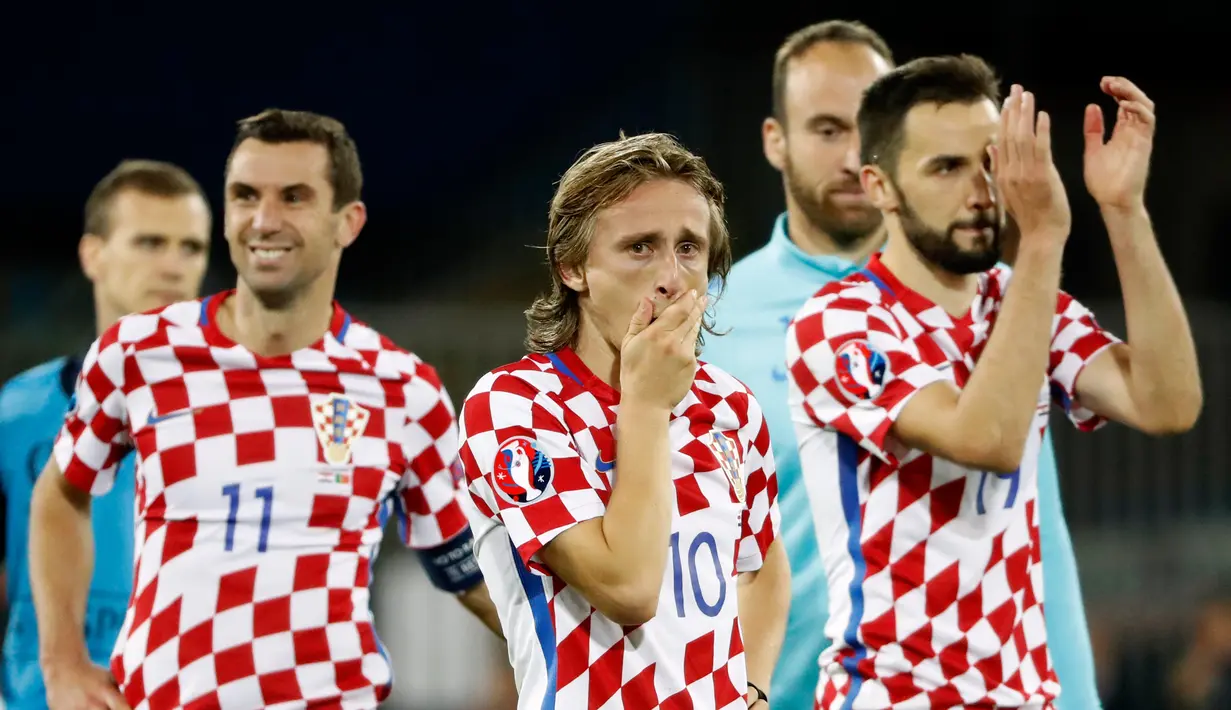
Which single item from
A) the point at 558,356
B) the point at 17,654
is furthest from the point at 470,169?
the point at 558,356

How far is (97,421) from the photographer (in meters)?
3.39

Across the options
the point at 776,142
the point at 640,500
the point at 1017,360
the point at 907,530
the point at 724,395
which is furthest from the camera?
the point at 776,142

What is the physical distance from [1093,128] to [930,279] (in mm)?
437

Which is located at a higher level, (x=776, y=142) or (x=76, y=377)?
(x=776, y=142)

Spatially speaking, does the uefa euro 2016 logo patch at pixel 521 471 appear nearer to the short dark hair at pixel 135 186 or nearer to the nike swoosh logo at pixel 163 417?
the nike swoosh logo at pixel 163 417

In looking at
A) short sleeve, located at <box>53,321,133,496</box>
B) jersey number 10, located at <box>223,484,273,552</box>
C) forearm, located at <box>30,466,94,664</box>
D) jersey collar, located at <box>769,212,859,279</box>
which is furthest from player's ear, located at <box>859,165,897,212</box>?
forearm, located at <box>30,466,94,664</box>

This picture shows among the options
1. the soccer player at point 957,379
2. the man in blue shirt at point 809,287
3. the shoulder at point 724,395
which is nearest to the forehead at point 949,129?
the soccer player at point 957,379

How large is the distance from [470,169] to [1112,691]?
6.19 metres

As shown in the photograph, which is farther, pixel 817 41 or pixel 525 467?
→ pixel 817 41

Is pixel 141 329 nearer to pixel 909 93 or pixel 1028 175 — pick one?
pixel 909 93

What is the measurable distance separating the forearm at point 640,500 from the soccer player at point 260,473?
1.24 m

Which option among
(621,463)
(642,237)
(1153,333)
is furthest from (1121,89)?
(621,463)

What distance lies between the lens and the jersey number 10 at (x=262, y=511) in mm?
3270

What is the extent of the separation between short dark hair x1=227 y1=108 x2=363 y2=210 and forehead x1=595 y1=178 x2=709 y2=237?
1369 millimetres
